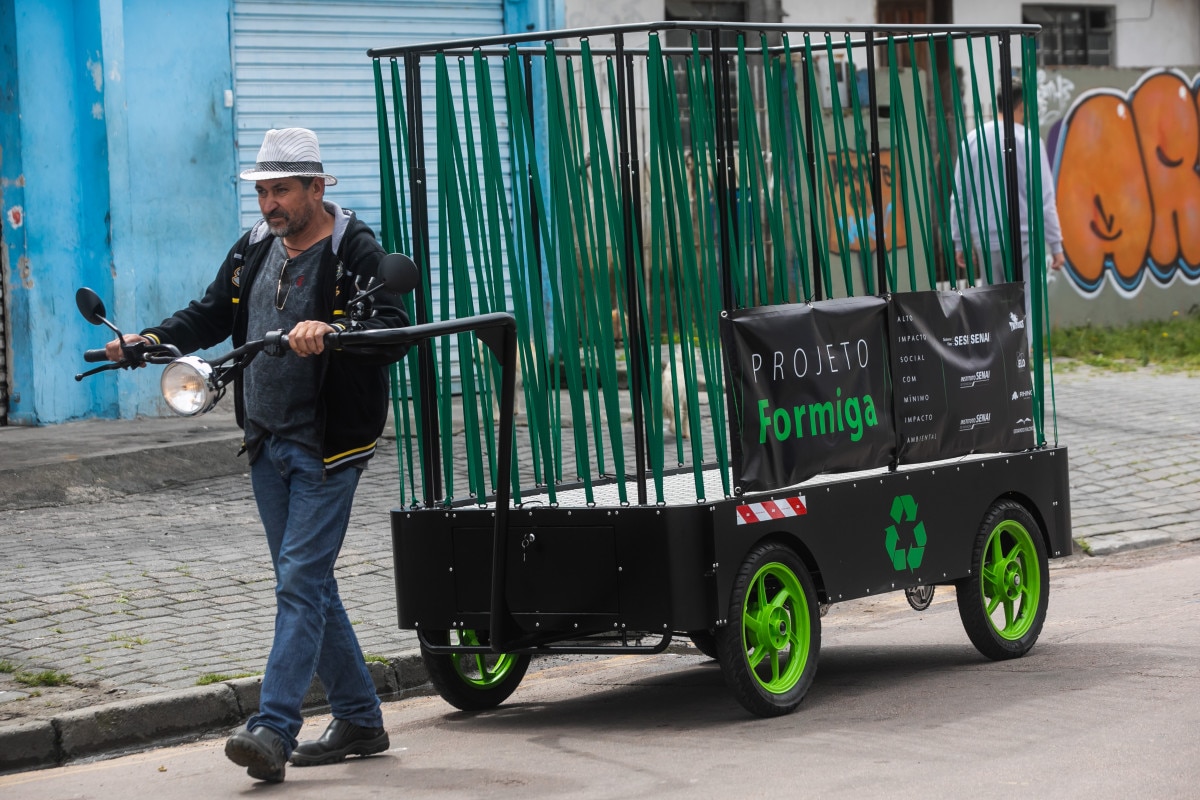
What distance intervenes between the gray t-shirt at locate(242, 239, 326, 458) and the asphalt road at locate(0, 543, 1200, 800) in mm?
1015

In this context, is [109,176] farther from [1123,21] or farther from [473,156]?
[1123,21]

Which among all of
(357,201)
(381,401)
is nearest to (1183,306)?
(357,201)

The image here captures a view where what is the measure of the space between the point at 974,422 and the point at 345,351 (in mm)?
2566

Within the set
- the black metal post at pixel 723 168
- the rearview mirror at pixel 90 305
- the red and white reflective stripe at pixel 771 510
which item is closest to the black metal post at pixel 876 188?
the black metal post at pixel 723 168

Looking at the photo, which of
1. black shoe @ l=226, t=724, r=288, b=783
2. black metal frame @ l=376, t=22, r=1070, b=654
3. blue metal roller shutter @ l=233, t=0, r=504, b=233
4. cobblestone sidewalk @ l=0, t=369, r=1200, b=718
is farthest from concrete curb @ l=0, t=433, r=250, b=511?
black shoe @ l=226, t=724, r=288, b=783

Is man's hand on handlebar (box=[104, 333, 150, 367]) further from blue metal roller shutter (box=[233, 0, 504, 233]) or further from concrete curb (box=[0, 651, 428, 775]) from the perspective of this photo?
blue metal roller shutter (box=[233, 0, 504, 233])

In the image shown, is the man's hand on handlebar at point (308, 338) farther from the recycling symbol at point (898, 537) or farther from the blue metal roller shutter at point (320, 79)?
the blue metal roller shutter at point (320, 79)

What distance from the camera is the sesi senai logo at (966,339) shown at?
6684 millimetres

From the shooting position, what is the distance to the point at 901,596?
29.2 ft

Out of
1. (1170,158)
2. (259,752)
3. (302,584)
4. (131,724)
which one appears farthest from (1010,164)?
(1170,158)

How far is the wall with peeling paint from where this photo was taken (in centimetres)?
1221

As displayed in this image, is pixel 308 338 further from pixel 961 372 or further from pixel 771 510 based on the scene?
pixel 961 372

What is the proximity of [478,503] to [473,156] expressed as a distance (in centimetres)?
118

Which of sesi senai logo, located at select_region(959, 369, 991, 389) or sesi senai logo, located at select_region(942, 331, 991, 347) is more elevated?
sesi senai logo, located at select_region(942, 331, 991, 347)
